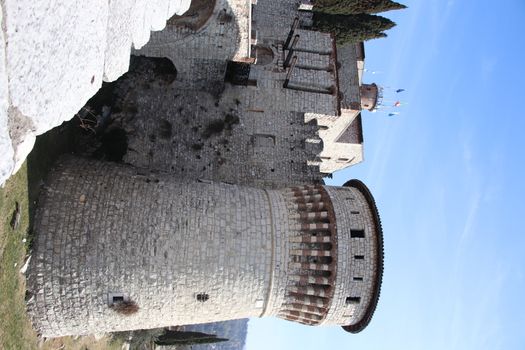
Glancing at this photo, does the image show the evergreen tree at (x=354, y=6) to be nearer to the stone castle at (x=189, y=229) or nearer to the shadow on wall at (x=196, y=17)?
the stone castle at (x=189, y=229)

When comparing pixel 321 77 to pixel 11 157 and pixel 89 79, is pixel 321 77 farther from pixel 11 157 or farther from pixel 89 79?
pixel 11 157

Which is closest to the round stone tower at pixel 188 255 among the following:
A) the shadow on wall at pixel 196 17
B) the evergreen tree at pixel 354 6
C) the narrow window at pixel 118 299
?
the narrow window at pixel 118 299

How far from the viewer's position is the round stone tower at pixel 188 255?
10359mm

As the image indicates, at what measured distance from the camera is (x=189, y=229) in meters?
10.9

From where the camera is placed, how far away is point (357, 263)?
11375 millimetres

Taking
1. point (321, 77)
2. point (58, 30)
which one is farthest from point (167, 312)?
point (321, 77)

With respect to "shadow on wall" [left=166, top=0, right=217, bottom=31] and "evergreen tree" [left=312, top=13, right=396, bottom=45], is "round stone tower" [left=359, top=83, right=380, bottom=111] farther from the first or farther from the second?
"shadow on wall" [left=166, top=0, right=217, bottom=31]

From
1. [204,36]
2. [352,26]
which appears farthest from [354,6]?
[204,36]

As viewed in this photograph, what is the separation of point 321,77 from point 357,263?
7.21 metres

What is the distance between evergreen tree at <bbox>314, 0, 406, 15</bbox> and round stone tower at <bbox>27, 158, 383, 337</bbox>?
11.3 meters

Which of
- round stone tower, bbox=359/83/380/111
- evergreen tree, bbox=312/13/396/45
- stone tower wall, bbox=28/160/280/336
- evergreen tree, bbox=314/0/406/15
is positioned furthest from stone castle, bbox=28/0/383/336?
round stone tower, bbox=359/83/380/111

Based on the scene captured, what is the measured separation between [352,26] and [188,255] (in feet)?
44.5

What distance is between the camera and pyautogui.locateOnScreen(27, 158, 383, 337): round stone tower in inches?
408

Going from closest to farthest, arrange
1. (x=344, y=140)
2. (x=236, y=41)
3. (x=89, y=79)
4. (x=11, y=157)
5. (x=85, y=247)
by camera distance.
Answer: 1. (x=11, y=157)
2. (x=89, y=79)
3. (x=85, y=247)
4. (x=236, y=41)
5. (x=344, y=140)
